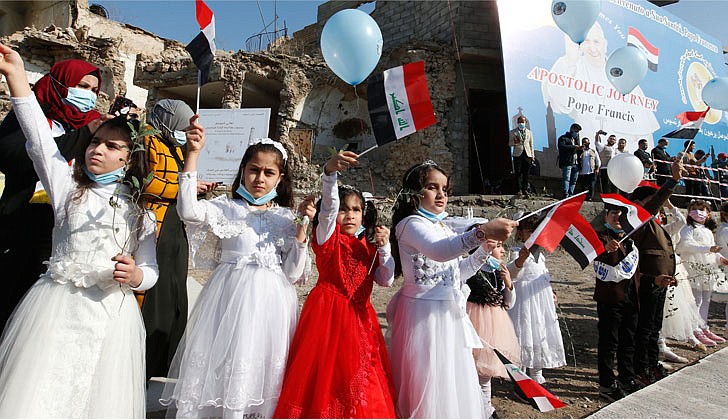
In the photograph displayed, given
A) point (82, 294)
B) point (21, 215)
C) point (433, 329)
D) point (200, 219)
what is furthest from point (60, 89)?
point (433, 329)

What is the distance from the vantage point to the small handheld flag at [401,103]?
2.79 meters

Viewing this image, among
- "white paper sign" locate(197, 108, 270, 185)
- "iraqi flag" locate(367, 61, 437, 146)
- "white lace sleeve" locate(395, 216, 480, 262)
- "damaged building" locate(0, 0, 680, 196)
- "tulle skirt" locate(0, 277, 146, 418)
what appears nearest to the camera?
"tulle skirt" locate(0, 277, 146, 418)

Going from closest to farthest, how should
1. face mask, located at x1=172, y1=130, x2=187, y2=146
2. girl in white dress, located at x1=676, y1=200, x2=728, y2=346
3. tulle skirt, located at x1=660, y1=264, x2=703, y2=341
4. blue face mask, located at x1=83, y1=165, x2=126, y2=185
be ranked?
blue face mask, located at x1=83, y1=165, x2=126, y2=185 → face mask, located at x1=172, y1=130, x2=187, y2=146 → tulle skirt, located at x1=660, y1=264, x2=703, y2=341 → girl in white dress, located at x1=676, y1=200, x2=728, y2=346

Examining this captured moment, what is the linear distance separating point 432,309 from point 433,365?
318mm

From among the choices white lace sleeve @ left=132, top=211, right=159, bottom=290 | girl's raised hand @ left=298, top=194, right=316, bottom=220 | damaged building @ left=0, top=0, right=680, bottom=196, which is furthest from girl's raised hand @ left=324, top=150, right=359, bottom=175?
damaged building @ left=0, top=0, right=680, bottom=196

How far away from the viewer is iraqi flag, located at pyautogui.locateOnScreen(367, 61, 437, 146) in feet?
9.15

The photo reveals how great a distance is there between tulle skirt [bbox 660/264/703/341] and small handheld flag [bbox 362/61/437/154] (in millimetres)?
4205

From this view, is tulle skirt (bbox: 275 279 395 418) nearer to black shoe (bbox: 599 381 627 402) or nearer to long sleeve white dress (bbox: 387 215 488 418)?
long sleeve white dress (bbox: 387 215 488 418)

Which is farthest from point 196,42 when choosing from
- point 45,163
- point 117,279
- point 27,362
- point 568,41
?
point 568,41

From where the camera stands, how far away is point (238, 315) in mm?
2273

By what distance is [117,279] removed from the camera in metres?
1.87

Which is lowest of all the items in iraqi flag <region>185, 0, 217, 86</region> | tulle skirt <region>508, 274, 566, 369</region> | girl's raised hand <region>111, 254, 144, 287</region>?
tulle skirt <region>508, 274, 566, 369</region>

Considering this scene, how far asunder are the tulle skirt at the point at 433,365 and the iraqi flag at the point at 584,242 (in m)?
1.25

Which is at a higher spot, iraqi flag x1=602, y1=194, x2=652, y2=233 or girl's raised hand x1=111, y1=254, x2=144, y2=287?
iraqi flag x1=602, y1=194, x2=652, y2=233
